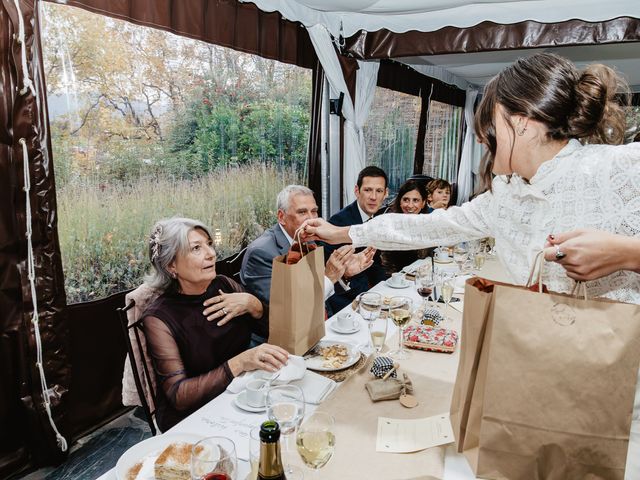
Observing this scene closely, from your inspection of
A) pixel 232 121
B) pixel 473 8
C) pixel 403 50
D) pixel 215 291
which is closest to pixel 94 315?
pixel 215 291

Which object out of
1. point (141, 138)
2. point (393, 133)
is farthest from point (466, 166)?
point (141, 138)

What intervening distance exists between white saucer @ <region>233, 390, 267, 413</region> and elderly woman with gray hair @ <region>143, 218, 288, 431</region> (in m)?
0.14

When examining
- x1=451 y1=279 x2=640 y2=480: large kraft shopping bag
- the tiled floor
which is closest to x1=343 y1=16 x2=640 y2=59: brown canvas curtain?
x1=451 y1=279 x2=640 y2=480: large kraft shopping bag

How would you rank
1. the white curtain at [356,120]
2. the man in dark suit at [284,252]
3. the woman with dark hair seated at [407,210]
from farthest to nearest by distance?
the white curtain at [356,120], the woman with dark hair seated at [407,210], the man in dark suit at [284,252]

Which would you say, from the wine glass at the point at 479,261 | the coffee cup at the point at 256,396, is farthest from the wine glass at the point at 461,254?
the coffee cup at the point at 256,396

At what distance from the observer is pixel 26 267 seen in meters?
2.09

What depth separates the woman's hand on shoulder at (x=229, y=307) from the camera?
1.79 meters

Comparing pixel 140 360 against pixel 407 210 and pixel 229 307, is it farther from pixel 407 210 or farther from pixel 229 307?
pixel 407 210

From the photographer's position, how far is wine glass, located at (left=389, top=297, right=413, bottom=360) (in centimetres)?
162

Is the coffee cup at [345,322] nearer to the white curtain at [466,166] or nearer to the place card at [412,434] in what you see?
the place card at [412,434]

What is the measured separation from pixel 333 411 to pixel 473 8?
316 cm

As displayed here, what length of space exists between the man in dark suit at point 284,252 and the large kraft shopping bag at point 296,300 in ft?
2.05

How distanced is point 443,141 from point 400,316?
6.67 m

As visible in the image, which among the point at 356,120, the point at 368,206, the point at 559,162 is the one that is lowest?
the point at 368,206
